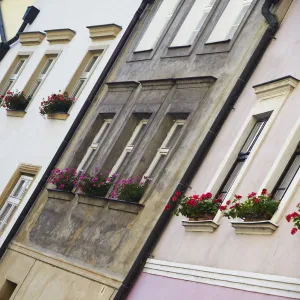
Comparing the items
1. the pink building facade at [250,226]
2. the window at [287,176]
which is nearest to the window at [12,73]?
the pink building facade at [250,226]

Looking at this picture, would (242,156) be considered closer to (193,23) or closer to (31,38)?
(193,23)

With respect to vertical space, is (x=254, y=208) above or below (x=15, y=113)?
below

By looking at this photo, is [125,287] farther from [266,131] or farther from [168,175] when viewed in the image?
[266,131]

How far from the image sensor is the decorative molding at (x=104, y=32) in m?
21.7

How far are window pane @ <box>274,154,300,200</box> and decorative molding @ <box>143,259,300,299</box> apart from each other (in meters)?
1.22

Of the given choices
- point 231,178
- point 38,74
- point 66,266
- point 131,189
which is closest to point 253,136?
point 231,178

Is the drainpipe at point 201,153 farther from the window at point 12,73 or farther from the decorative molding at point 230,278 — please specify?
the window at point 12,73

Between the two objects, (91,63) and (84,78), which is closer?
(84,78)

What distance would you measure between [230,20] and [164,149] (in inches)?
108

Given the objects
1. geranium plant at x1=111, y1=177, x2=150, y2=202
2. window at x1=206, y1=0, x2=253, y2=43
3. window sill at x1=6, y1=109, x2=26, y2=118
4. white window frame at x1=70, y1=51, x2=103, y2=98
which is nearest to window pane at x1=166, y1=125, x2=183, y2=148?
geranium plant at x1=111, y1=177, x2=150, y2=202

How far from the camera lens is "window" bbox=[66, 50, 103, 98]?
22.5m

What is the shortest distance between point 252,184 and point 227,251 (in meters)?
1.06

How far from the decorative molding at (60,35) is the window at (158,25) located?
367cm

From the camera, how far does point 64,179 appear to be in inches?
776
